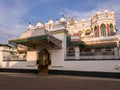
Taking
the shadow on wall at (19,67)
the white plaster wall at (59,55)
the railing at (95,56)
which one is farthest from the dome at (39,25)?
the railing at (95,56)

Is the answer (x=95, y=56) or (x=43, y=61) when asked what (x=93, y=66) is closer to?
(x=95, y=56)

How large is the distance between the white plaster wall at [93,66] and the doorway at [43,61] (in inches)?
66.3

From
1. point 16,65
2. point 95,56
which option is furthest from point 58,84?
point 16,65

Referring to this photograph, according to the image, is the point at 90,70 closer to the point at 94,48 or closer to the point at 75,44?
the point at 75,44

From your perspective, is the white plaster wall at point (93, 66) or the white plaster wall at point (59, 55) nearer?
the white plaster wall at point (93, 66)

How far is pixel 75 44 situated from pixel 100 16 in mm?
10218

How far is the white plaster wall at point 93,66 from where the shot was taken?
32.6ft

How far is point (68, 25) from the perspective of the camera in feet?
90.8

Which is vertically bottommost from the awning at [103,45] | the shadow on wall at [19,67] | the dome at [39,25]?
the shadow on wall at [19,67]

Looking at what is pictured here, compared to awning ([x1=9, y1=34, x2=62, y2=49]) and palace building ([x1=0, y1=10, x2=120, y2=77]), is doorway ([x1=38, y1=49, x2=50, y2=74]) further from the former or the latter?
awning ([x1=9, y1=34, x2=62, y2=49])

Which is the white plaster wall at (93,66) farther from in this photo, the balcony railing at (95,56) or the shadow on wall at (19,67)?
the shadow on wall at (19,67)

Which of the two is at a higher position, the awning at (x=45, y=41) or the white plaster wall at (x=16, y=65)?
the awning at (x=45, y=41)

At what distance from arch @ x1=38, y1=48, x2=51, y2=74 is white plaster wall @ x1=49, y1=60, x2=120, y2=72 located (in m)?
1.68

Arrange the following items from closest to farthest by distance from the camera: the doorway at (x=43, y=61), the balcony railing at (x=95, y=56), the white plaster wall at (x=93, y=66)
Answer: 1. the white plaster wall at (x=93, y=66)
2. the balcony railing at (x=95, y=56)
3. the doorway at (x=43, y=61)
